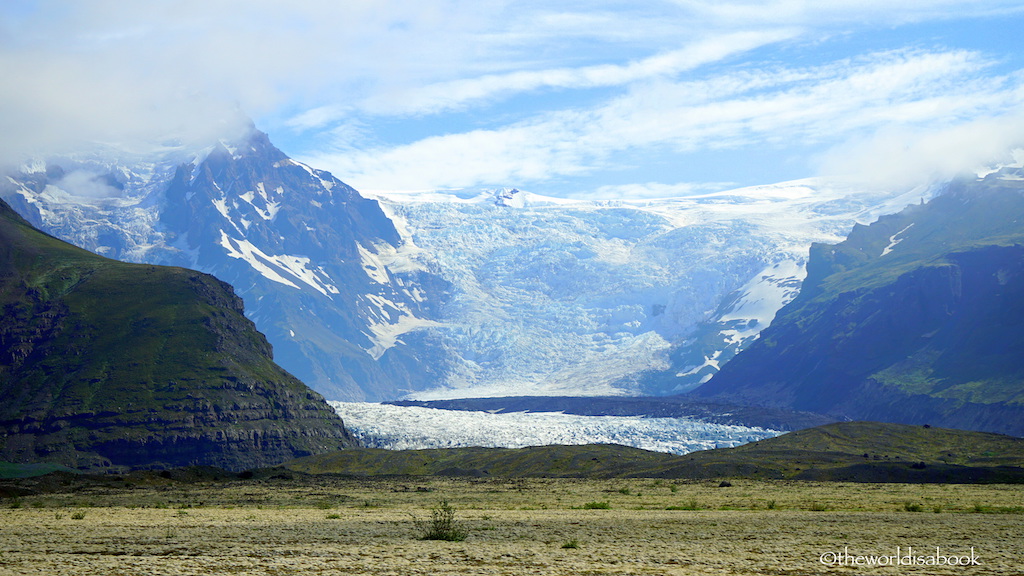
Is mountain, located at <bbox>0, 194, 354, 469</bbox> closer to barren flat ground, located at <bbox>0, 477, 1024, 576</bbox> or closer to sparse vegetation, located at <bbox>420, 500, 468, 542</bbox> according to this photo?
barren flat ground, located at <bbox>0, 477, 1024, 576</bbox>

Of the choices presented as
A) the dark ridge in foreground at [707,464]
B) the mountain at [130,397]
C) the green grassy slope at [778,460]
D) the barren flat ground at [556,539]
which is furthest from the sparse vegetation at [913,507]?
the mountain at [130,397]

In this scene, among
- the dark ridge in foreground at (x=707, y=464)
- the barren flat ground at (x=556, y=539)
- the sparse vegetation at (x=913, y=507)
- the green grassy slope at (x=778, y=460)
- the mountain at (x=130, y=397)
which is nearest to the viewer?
the barren flat ground at (x=556, y=539)

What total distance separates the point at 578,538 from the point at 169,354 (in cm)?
17107

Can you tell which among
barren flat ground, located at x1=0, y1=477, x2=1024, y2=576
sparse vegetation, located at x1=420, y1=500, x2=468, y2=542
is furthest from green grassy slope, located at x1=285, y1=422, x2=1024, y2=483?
sparse vegetation, located at x1=420, y1=500, x2=468, y2=542

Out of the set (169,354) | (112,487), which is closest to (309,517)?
(112,487)

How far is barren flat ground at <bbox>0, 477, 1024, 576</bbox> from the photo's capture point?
1025 inches

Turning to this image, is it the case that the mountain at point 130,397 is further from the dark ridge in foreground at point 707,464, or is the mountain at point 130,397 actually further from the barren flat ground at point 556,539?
the barren flat ground at point 556,539

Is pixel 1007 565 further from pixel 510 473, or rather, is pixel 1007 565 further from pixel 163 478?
pixel 510 473

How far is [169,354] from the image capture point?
18888 cm

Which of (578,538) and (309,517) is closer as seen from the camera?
(578,538)

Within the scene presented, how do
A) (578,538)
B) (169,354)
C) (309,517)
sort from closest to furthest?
(578,538)
(309,517)
(169,354)

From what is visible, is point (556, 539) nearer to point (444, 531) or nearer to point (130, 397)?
point (444, 531)

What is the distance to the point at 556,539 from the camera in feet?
108

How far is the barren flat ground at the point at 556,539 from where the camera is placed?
85.4 ft
